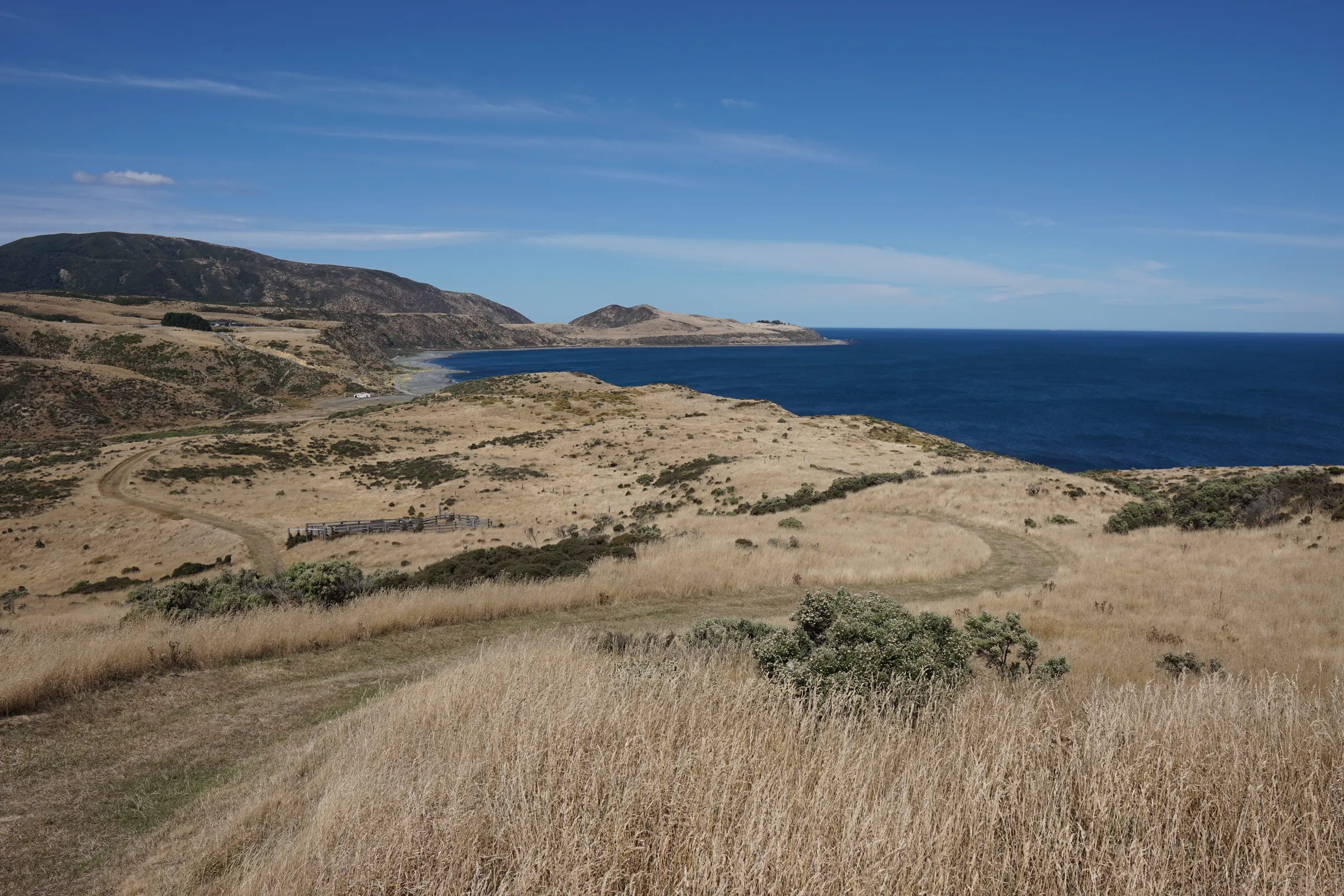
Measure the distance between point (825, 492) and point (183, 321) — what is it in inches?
6015

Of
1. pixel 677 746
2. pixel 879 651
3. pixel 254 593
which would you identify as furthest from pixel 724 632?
pixel 254 593

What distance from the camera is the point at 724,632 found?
10.1 m

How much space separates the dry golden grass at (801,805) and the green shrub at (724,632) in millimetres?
3967

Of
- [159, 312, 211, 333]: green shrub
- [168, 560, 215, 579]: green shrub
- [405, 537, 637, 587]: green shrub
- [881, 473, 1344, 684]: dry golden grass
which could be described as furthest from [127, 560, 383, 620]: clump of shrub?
[159, 312, 211, 333]: green shrub

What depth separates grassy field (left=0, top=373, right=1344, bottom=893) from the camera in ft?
11.8

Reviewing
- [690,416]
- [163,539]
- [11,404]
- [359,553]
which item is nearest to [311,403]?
[11,404]

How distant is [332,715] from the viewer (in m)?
8.49

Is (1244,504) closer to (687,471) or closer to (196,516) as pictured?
(687,471)

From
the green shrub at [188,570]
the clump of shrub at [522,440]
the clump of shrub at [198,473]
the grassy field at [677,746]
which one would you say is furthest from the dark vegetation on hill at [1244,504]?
the clump of shrub at [198,473]

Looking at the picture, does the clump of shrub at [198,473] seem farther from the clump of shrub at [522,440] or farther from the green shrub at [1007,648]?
the green shrub at [1007,648]

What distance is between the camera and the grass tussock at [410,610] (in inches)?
362

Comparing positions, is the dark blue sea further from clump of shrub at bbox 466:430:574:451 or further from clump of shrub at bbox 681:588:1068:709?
clump of shrub at bbox 681:588:1068:709

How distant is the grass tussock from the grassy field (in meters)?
0.06

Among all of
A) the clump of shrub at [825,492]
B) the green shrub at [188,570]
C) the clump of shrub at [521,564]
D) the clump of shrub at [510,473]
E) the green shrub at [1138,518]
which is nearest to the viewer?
the clump of shrub at [521,564]
